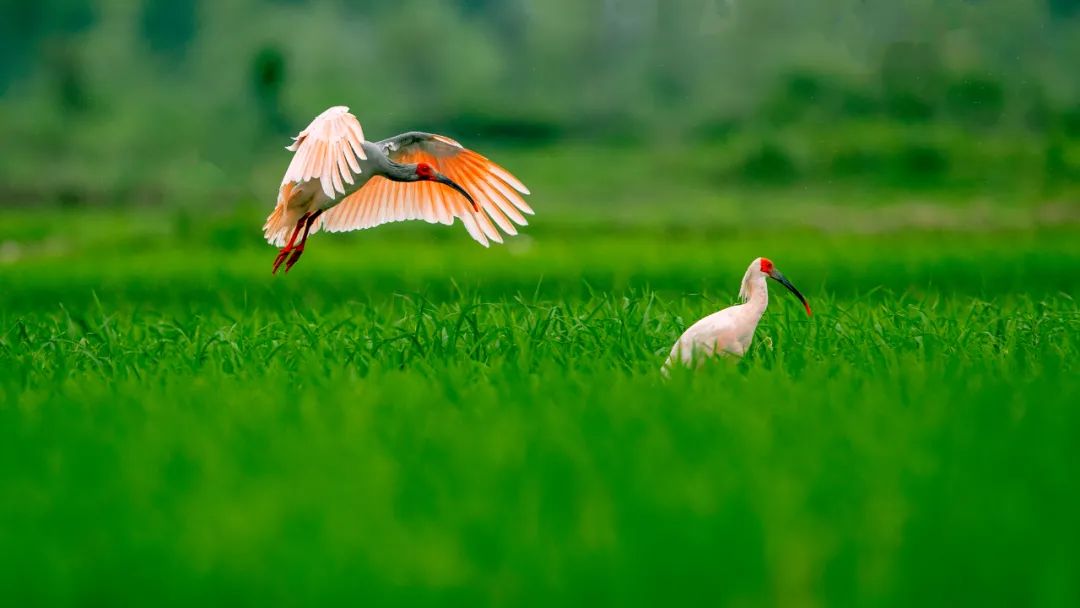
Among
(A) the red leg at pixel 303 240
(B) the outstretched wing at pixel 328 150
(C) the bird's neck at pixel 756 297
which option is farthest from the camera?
(A) the red leg at pixel 303 240

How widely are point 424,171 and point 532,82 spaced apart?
40.1 ft

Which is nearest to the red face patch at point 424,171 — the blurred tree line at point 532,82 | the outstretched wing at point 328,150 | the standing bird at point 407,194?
the standing bird at point 407,194

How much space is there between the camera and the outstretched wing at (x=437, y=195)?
5410 millimetres

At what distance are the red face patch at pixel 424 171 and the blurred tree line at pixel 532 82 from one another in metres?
10.2

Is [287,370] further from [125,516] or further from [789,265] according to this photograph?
[789,265]

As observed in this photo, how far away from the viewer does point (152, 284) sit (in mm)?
9547

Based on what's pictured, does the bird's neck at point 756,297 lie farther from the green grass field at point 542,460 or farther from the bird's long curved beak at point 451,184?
the bird's long curved beak at point 451,184

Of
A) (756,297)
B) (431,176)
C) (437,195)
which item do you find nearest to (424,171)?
(431,176)

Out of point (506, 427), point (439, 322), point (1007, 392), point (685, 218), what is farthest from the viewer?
point (685, 218)

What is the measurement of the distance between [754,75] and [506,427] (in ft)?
45.9

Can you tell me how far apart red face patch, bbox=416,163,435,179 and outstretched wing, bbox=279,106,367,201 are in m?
0.79

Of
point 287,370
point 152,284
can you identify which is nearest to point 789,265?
point 152,284

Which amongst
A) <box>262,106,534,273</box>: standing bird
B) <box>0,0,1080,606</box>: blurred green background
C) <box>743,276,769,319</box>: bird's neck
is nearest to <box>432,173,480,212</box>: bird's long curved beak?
<box>262,106,534,273</box>: standing bird

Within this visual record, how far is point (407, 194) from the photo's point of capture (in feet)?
19.1
